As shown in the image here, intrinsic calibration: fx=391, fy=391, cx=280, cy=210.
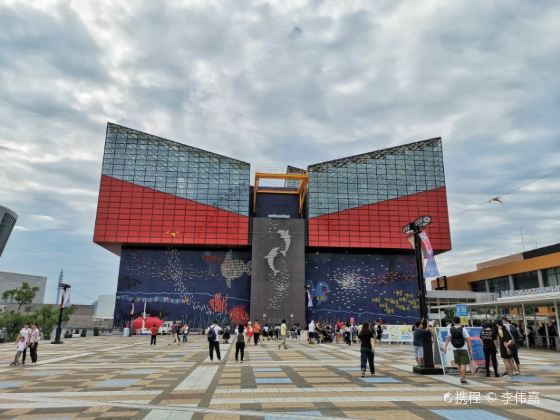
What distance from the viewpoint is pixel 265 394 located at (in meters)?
9.34

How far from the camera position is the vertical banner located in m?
15.1

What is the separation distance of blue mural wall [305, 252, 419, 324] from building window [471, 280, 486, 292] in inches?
676

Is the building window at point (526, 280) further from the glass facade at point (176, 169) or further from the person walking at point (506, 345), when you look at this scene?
the person walking at point (506, 345)

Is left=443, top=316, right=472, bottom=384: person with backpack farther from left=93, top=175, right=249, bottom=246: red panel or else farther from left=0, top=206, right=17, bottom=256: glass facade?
left=0, top=206, right=17, bottom=256: glass facade

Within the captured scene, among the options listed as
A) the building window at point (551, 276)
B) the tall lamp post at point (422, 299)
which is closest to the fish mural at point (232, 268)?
the building window at point (551, 276)

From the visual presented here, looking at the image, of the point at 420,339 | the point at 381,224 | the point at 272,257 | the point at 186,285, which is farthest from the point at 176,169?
the point at 420,339

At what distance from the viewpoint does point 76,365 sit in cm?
1628

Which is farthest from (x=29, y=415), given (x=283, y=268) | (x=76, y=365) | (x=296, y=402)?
(x=283, y=268)

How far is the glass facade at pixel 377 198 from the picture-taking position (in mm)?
62938

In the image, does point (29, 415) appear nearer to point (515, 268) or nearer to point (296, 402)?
point (296, 402)

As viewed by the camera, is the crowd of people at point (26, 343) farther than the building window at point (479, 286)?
No

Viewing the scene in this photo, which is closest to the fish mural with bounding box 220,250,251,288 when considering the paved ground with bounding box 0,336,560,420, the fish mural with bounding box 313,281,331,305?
the fish mural with bounding box 313,281,331,305

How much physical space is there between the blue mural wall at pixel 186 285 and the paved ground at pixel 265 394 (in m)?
47.1

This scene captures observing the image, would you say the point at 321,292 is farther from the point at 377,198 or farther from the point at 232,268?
the point at 377,198
